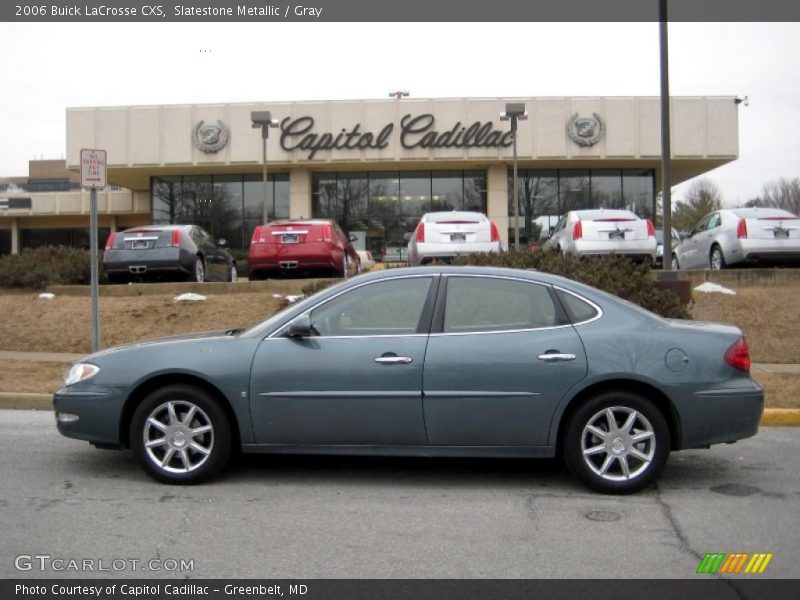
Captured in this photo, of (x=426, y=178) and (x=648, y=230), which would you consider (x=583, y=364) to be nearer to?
(x=648, y=230)

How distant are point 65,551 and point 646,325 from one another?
3.90 metres

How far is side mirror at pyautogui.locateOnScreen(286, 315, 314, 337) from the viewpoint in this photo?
5.52 m

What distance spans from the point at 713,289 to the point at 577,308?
8.43 m

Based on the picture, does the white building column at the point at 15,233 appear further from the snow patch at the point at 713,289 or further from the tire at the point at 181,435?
the tire at the point at 181,435

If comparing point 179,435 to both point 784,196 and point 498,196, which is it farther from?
point 784,196

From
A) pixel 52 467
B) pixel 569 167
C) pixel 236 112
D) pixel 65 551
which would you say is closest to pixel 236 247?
pixel 236 112

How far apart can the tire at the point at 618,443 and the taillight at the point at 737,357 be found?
61 cm

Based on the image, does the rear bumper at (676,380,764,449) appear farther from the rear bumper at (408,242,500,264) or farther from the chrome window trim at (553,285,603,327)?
the rear bumper at (408,242,500,264)

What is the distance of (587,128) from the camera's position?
29.0 m

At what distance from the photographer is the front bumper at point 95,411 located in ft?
18.4

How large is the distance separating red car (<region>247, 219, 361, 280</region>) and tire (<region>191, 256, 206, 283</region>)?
1.11 m

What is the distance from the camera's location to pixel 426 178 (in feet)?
104

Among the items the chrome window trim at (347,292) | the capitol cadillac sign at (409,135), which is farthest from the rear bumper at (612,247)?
the capitol cadillac sign at (409,135)

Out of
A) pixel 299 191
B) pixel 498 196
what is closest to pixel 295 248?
pixel 299 191
